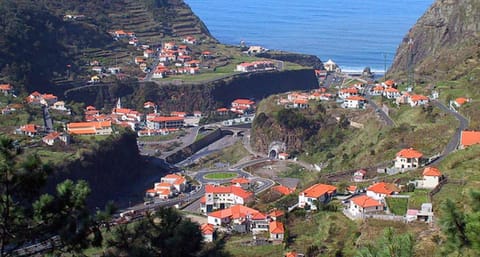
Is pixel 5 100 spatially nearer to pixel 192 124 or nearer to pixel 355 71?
pixel 192 124

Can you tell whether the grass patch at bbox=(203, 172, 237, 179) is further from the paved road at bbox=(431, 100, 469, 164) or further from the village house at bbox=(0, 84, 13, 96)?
the village house at bbox=(0, 84, 13, 96)

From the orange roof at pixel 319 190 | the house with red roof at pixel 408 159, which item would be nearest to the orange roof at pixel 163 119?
the house with red roof at pixel 408 159

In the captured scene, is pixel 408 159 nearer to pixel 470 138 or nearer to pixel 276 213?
pixel 470 138

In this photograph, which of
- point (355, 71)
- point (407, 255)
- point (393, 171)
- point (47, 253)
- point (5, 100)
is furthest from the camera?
point (355, 71)

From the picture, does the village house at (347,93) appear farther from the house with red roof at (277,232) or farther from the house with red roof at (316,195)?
the house with red roof at (277,232)

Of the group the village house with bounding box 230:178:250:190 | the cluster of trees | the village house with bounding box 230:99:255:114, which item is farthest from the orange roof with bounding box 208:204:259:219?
the village house with bounding box 230:99:255:114

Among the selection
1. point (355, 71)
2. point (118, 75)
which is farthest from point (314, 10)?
point (118, 75)
